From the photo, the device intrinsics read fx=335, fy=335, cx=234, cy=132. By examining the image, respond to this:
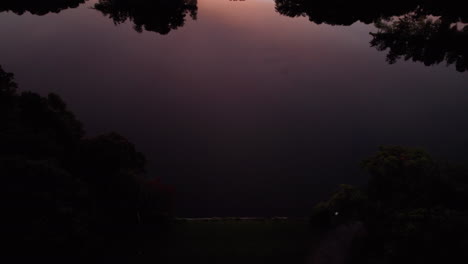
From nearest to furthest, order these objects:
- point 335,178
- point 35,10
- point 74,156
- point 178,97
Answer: point 35,10
point 74,156
point 335,178
point 178,97

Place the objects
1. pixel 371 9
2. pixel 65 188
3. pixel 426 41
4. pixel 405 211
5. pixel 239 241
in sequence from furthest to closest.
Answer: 1. pixel 239 241
2. pixel 405 211
3. pixel 65 188
4. pixel 426 41
5. pixel 371 9

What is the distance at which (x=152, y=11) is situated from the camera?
13.2 ft

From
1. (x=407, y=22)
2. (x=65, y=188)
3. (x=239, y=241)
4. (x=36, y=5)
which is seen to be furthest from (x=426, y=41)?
(x=239, y=241)

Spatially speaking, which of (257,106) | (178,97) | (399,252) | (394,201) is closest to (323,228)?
(394,201)

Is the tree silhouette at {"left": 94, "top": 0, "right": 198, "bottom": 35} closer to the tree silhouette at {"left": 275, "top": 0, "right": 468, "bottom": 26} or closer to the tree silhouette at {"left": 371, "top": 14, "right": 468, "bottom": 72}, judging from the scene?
the tree silhouette at {"left": 275, "top": 0, "right": 468, "bottom": 26}

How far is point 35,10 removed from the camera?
13.2 feet

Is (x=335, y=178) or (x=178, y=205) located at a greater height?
(x=335, y=178)

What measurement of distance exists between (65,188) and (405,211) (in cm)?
829

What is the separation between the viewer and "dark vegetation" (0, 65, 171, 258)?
6805 millimetres

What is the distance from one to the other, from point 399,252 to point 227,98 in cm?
1493

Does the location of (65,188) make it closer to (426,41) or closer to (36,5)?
(36,5)

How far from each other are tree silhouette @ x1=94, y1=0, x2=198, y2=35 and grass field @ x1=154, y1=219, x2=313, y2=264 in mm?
7455

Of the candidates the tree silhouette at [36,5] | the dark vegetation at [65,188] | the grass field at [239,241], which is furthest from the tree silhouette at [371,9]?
the grass field at [239,241]

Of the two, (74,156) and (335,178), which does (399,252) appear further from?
(335,178)
